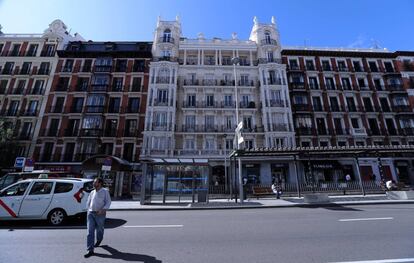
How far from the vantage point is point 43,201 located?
790cm

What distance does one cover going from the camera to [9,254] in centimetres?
478

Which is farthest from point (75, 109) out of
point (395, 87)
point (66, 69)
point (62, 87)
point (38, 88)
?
point (395, 87)

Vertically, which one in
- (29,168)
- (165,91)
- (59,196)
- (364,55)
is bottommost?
(59,196)

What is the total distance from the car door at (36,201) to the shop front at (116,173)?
13.2 meters

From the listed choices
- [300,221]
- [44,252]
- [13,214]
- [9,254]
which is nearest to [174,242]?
[44,252]

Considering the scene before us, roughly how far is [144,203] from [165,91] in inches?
734

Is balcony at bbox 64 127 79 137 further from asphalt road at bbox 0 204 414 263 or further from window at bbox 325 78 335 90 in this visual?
window at bbox 325 78 335 90

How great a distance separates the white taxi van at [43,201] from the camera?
7.77 metres

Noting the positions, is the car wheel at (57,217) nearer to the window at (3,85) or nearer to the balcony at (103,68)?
the balcony at (103,68)

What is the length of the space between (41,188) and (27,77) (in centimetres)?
3113

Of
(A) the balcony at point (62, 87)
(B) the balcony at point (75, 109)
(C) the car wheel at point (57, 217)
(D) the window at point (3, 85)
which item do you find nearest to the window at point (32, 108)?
(A) the balcony at point (62, 87)

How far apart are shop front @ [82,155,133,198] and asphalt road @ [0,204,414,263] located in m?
13.6

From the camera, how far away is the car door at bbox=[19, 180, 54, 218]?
779 cm

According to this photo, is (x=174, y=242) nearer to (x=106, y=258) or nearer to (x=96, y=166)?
(x=106, y=258)
